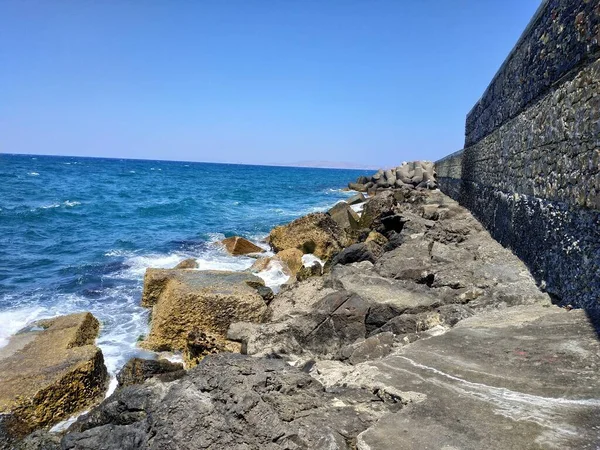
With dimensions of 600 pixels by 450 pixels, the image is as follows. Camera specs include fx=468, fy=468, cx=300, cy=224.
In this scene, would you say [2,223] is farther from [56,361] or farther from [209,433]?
[209,433]

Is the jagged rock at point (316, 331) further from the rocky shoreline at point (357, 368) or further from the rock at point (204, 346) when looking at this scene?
the rock at point (204, 346)

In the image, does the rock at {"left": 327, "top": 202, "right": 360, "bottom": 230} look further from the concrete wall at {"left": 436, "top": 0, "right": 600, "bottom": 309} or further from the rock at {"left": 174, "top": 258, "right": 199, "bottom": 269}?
the concrete wall at {"left": 436, "top": 0, "right": 600, "bottom": 309}

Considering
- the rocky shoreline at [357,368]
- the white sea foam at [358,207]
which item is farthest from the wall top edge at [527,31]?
the white sea foam at [358,207]

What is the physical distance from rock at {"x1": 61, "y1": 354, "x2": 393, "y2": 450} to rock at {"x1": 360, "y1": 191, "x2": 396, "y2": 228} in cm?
1078

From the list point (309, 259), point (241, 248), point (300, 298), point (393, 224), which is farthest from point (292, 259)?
point (300, 298)

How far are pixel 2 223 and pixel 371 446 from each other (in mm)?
21984

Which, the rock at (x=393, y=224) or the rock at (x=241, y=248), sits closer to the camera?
the rock at (x=393, y=224)

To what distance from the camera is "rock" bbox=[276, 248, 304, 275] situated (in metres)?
11.0

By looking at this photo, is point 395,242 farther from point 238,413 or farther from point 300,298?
point 238,413

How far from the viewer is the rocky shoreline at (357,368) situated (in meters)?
2.67

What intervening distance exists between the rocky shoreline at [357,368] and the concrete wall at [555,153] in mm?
363

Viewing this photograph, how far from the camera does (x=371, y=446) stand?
2.53m

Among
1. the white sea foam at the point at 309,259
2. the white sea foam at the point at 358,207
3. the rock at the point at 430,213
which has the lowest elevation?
the white sea foam at the point at 309,259

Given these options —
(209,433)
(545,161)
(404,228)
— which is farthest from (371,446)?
(404,228)
